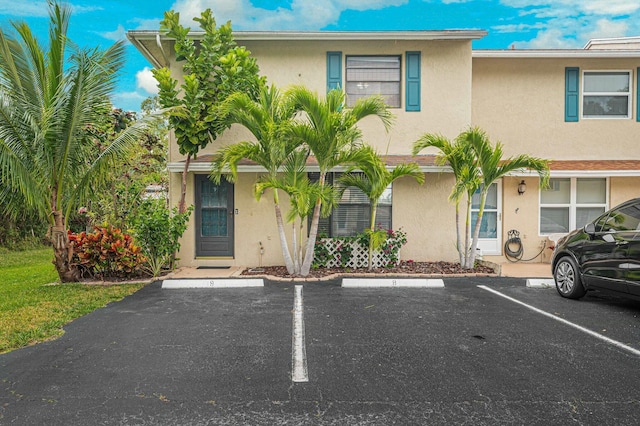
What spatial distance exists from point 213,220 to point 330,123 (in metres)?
4.24

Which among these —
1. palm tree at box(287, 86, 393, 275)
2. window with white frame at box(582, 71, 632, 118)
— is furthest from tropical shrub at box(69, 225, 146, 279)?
window with white frame at box(582, 71, 632, 118)

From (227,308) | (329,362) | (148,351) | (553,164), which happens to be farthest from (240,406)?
(553,164)

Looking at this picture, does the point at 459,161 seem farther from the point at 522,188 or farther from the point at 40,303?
the point at 40,303

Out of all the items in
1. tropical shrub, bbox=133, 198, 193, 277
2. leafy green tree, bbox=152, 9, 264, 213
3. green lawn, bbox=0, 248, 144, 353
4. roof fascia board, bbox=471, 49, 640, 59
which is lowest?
green lawn, bbox=0, 248, 144, 353

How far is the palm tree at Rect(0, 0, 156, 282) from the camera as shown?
24.4ft

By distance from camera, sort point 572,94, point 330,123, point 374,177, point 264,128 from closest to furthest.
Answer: point 330,123 < point 264,128 < point 374,177 < point 572,94

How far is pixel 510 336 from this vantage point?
16.6 ft

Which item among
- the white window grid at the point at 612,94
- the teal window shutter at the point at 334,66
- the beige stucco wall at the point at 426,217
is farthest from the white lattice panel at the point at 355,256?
the white window grid at the point at 612,94

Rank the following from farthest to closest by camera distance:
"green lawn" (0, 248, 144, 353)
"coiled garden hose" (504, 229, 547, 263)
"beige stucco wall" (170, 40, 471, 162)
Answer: "coiled garden hose" (504, 229, 547, 263) → "beige stucco wall" (170, 40, 471, 162) → "green lawn" (0, 248, 144, 353)

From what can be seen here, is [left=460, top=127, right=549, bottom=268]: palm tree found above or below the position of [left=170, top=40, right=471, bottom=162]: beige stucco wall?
below

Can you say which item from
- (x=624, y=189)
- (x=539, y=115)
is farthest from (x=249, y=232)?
(x=624, y=189)

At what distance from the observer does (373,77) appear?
34.9ft

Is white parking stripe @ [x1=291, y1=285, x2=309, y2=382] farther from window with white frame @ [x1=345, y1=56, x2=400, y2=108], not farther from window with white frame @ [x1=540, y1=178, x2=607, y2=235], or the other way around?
window with white frame @ [x1=540, y1=178, x2=607, y2=235]

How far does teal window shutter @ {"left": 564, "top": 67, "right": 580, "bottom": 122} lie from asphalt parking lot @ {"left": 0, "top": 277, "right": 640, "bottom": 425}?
6599mm
